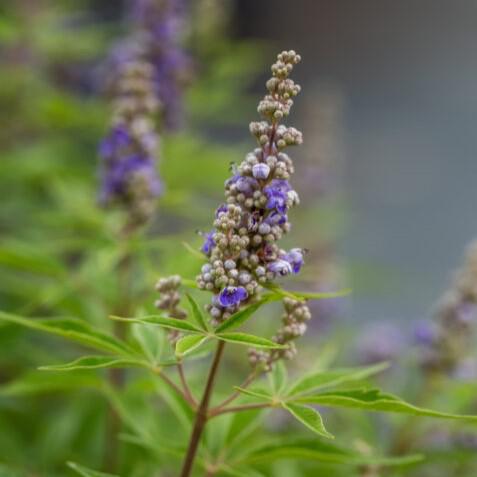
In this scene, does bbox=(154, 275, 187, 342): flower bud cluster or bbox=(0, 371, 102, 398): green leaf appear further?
bbox=(0, 371, 102, 398): green leaf

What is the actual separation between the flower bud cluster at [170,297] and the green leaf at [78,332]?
0.47 feet

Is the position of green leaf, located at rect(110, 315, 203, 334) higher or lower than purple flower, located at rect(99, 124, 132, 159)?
lower

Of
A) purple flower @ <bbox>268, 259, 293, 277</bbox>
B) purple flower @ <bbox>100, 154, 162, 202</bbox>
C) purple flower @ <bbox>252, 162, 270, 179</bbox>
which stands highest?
purple flower @ <bbox>100, 154, 162, 202</bbox>

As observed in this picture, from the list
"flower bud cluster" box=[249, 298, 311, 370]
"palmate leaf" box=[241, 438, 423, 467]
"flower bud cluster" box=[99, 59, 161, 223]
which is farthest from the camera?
"flower bud cluster" box=[99, 59, 161, 223]

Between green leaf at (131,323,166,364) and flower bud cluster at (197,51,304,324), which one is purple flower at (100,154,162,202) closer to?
green leaf at (131,323,166,364)

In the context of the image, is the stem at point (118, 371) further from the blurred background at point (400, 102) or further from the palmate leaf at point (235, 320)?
the blurred background at point (400, 102)

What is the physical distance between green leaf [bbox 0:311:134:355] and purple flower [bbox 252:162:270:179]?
58 centimetres

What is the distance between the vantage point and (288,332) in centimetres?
215

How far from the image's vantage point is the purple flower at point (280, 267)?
195 cm

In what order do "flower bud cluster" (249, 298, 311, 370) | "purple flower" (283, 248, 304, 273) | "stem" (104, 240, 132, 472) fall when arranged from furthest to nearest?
"stem" (104, 240, 132, 472)
"flower bud cluster" (249, 298, 311, 370)
"purple flower" (283, 248, 304, 273)

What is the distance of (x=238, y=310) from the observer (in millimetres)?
2004

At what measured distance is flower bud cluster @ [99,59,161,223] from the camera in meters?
3.29

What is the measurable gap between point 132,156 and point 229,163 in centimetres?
68

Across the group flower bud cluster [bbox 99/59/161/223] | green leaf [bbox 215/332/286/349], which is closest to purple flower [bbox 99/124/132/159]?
flower bud cluster [bbox 99/59/161/223]
